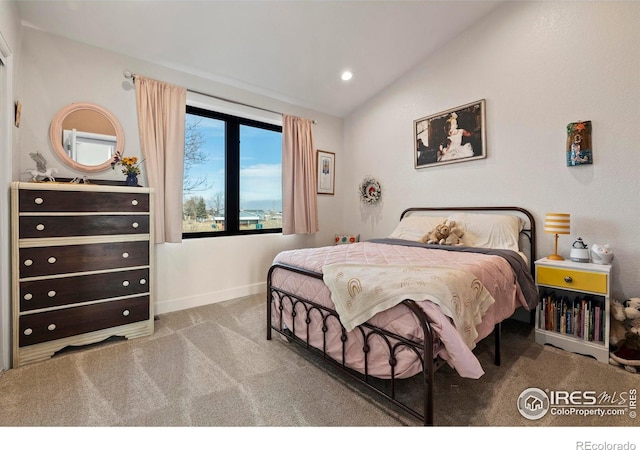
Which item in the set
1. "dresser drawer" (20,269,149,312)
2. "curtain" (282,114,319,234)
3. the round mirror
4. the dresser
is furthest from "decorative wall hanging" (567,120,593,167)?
the round mirror

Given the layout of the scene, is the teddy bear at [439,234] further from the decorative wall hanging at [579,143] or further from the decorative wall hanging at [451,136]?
the decorative wall hanging at [579,143]

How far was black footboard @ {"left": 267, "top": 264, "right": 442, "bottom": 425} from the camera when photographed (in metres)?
1.26

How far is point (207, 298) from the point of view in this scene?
Result: 322 cm

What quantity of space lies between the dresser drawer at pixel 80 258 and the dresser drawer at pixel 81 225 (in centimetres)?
9

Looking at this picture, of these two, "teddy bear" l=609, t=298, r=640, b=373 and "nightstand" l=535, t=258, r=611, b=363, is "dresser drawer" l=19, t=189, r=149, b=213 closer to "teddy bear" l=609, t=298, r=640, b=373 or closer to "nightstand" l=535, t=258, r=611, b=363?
"nightstand" l=535, t=258, r=611, b=363

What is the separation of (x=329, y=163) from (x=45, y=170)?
10.4ft

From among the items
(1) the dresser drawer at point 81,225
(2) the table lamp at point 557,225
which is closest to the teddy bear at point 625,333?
(2) the table lamp at point 557,225

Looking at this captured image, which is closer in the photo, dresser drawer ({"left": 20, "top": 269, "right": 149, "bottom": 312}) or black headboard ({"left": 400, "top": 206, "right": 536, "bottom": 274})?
dresser drawer ({"left": 20, "top": 269, "right": 149, "bottom": 312})

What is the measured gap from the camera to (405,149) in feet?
12.1

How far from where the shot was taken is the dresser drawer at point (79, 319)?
1918 mm

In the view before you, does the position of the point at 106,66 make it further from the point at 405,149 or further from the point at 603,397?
the point at 603,397

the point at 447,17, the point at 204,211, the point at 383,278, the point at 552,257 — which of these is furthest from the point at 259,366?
the point at 447,17

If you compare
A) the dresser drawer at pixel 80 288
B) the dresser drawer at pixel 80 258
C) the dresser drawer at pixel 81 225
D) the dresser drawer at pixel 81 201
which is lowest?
the dresser drawer at pixel 80 288

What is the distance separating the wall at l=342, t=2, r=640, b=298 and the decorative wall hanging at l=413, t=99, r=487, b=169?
0.08m
